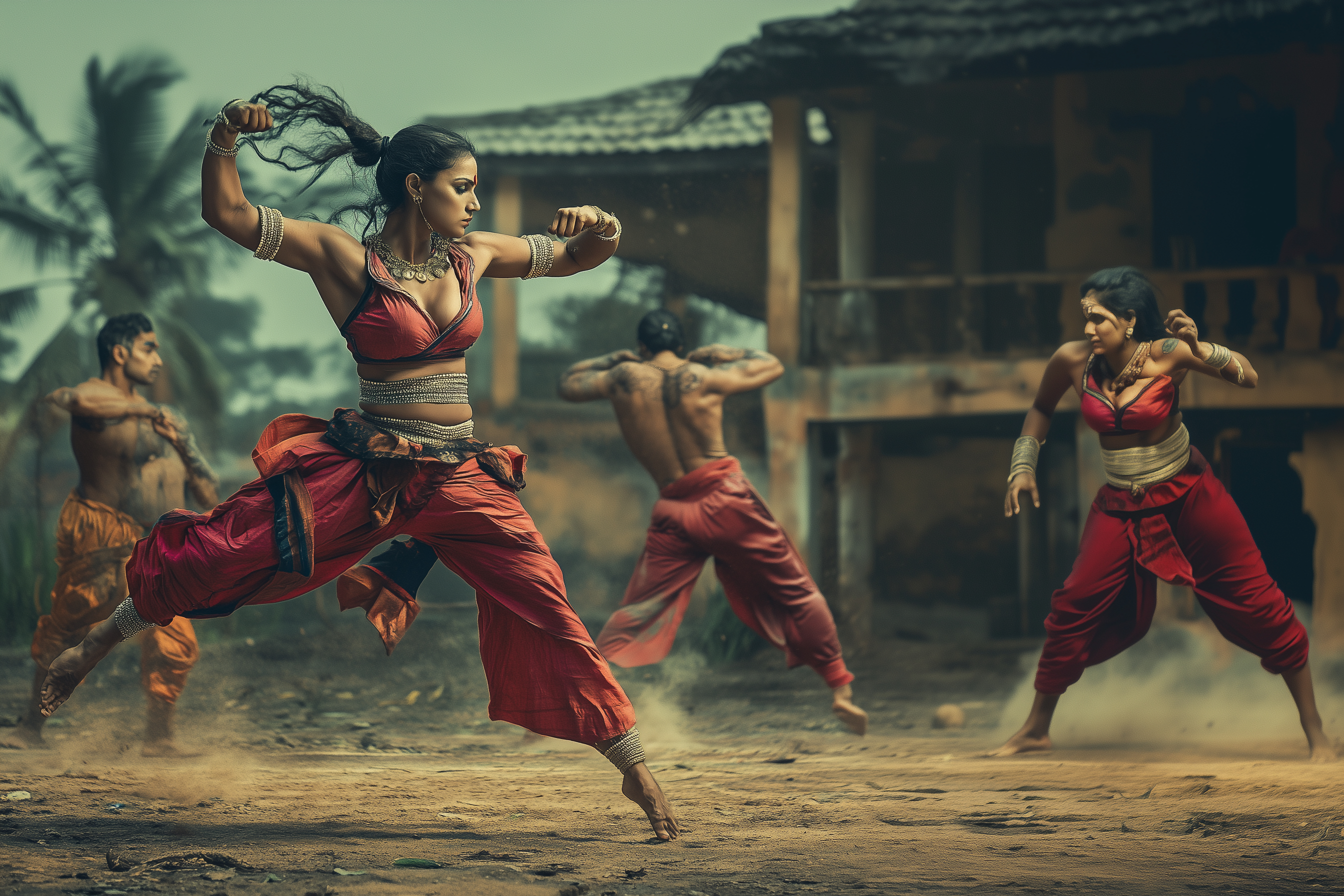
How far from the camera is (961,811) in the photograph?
4090 millimetres

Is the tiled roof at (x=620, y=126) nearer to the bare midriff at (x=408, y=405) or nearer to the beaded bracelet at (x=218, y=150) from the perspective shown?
the bare midriff at (x=408, y=405)

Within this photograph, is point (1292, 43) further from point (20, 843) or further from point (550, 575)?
point (20, 843)

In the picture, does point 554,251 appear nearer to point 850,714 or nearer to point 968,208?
point 850,714

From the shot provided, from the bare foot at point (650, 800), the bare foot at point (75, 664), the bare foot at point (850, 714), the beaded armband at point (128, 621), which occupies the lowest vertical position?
the bare foot at point (850, 714)

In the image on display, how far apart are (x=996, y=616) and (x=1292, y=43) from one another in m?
4.80

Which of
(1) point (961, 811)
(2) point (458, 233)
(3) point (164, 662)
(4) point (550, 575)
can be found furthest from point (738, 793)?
(3) point (164, 662)

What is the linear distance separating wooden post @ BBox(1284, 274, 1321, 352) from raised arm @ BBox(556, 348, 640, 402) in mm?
5187

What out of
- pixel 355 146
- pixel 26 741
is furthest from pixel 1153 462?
pixel 26 741

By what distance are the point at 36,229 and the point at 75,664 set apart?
12273 millimetres

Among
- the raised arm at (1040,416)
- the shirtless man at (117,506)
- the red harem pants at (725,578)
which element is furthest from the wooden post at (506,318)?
the raised arm at (1040,416)

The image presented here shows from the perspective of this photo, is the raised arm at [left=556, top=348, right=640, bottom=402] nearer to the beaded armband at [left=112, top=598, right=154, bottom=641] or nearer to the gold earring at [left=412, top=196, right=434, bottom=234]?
the gold earring at [left=412, top=196, right=434, bottom=234]

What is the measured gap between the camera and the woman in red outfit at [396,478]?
11.4 ft

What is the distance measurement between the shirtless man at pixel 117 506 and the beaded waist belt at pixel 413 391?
1952mm

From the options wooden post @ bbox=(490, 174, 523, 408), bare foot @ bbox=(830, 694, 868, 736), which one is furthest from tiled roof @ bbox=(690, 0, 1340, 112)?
bare foot @ bbox=(830, 694, 868, 736)
